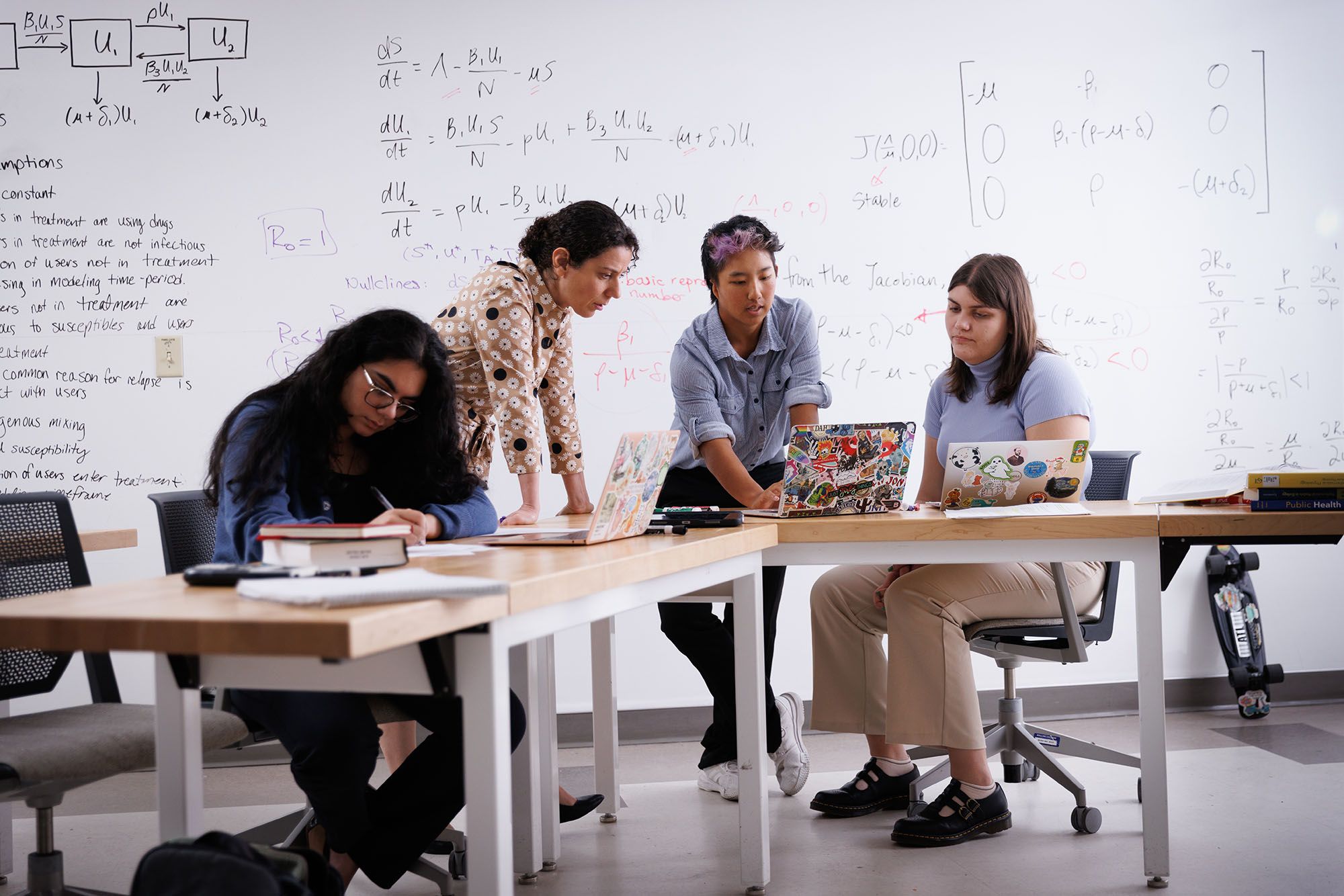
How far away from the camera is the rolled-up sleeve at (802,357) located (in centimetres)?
273

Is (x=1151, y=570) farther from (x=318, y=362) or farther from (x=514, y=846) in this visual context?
(x=318, y=362)

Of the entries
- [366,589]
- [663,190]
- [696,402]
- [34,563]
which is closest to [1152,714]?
[696,402]

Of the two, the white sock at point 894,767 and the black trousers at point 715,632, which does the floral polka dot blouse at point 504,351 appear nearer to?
the black trousers at point 715,632

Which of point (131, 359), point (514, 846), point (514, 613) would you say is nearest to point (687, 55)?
point (131, 359)

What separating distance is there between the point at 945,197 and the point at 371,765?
2.72 m

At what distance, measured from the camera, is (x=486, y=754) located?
1191mm

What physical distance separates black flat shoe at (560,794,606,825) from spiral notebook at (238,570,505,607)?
148cm

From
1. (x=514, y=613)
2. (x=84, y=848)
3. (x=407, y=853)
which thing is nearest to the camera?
(x=514, y=613)

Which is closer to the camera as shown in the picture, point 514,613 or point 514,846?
point 514,613

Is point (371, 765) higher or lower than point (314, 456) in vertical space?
lower

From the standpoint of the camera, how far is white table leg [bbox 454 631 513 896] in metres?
1.18

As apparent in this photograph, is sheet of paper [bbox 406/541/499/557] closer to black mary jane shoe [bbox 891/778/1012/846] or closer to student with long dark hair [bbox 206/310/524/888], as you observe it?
student with long dark hair [bbox 206/310/524/888]

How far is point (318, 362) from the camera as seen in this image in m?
1.76

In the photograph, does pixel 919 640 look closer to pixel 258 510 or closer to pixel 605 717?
pixel 605 717
